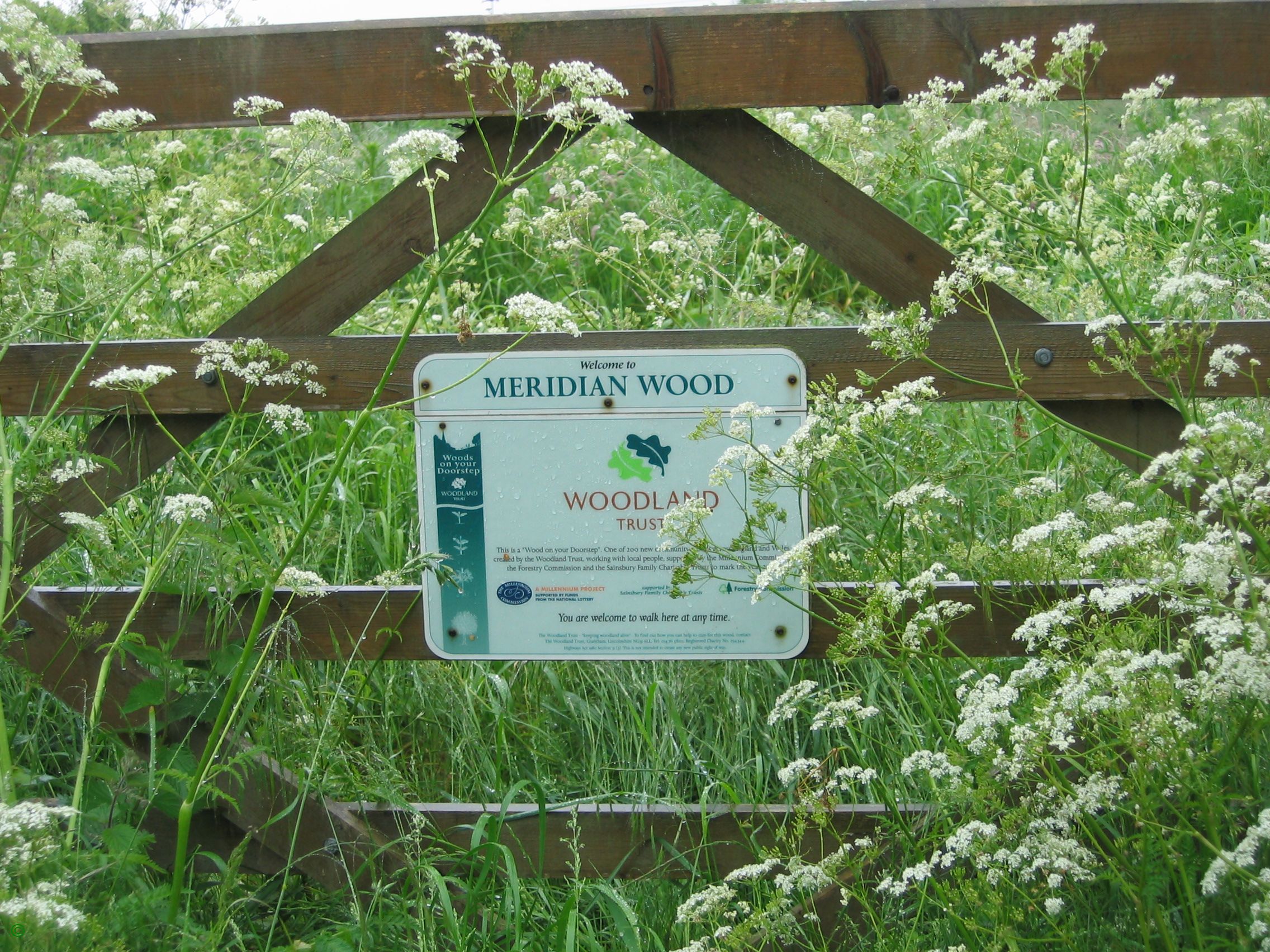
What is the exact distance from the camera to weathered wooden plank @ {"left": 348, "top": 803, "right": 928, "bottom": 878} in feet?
8.95

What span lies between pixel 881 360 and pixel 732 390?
1.18 feet

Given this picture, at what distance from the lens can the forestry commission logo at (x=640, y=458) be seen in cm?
265

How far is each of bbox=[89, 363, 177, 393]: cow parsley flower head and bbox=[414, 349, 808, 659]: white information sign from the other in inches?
23.4

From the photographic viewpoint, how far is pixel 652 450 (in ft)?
8.71

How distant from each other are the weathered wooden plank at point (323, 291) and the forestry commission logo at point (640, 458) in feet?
2.16

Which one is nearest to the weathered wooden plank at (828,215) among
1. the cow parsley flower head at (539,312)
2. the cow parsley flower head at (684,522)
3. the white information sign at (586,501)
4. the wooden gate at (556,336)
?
the wooden gate at (556,336)

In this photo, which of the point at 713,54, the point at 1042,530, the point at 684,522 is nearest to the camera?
the point at 1042,530

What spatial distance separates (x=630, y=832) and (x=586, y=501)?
0.88 m

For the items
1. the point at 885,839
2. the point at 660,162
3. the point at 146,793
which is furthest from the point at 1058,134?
the point at 146,793

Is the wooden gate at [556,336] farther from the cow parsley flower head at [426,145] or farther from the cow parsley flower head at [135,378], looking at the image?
the cow parsley flower head at [426,145]

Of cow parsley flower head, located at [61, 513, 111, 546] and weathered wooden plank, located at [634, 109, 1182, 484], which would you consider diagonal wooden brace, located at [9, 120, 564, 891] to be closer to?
cow parsley flower head, located at [61, 513, 111, 546]

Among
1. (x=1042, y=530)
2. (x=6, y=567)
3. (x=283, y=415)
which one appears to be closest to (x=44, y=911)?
(x=6, y=567)

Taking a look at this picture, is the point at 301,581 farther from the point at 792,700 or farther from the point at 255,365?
the point at 792,700

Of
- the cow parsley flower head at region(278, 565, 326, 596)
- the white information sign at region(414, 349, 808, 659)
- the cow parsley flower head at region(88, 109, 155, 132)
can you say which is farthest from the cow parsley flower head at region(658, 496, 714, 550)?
the cow parsley flower head at region(88, 109, 155, 132)
